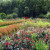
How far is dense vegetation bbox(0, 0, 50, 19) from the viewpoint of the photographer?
2973 cm

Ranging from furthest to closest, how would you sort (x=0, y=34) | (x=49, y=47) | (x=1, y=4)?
(x=1, y=4) < (x=0, y=34) < (x=49, y=47)

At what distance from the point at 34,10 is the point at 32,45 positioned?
27.4 metres

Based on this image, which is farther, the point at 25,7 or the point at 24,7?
the point at 24,7

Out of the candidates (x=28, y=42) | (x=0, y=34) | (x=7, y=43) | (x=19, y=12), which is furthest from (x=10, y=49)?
(x=19, y=12)

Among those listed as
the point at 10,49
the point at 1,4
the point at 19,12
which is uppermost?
the point at 10,49

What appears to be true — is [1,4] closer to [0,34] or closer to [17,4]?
[17,4]

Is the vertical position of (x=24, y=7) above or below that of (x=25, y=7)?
below

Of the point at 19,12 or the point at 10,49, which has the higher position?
the point at 10,49

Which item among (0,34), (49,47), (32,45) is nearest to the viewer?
(49,47)

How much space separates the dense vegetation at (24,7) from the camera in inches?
1171

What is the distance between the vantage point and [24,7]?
31.2 metres

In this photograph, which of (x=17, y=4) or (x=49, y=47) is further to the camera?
(x=17, y=4)

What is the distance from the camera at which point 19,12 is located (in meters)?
30.7

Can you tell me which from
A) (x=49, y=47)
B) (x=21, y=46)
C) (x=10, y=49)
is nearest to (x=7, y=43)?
(x=10, y=49)
